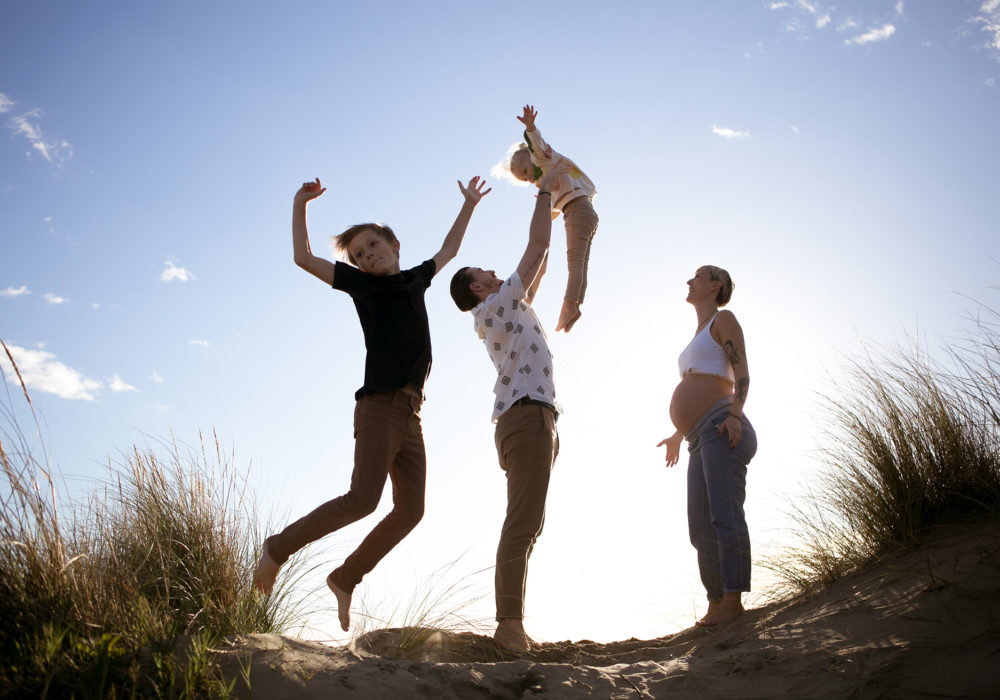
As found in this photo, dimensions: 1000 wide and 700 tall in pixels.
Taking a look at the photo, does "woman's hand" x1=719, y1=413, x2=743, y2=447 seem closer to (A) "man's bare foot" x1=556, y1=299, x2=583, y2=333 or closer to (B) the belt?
(B) the belt

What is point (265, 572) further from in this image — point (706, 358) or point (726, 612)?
point (706, 358)

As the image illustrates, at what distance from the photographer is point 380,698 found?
8.93ft

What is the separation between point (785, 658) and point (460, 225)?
118 inches

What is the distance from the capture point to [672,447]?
201 inches

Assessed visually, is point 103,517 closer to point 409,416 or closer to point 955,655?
point 409,416

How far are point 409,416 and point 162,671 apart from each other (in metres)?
1.88

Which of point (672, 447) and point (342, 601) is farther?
point (672, 447)

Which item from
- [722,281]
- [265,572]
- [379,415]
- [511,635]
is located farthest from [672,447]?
[265,572]

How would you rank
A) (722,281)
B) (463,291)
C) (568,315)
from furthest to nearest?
1. (568,315)
2. (722,281)
3. (463,291)

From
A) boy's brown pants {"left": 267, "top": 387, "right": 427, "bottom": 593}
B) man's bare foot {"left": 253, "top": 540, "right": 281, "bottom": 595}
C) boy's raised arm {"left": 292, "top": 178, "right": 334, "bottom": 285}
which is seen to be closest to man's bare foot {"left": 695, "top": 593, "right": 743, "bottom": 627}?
boy's brown pants {"left": 267, "top": 387, "right": 427, "bottom": 593}

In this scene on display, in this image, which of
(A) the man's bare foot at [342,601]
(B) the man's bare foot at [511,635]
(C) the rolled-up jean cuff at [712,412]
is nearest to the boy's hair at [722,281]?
(C) the rolled-up jean cuff at [712,412]

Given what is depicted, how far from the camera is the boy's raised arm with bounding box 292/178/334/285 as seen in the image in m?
4.23

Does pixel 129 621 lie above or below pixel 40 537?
below

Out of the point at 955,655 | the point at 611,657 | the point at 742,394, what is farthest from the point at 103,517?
the point at 955,655
